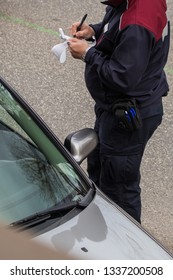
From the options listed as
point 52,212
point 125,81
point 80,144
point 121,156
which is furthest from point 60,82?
point 52,212

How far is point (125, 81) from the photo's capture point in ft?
10.1

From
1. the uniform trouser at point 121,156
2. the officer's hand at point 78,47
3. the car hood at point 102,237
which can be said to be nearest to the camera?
the car hood at point 102,237

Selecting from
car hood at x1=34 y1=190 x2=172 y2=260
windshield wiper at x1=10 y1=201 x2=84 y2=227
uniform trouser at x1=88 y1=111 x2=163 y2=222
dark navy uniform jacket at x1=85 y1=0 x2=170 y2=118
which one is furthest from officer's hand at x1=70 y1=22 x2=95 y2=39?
windshield wiper at x1=10 y1=201 x2=84 y2=227

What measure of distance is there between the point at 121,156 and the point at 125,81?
0.56 m

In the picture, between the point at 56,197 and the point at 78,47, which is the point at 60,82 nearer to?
the point at 78,47

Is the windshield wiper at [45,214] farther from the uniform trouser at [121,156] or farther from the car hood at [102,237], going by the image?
the uniform trouser at [121,156]

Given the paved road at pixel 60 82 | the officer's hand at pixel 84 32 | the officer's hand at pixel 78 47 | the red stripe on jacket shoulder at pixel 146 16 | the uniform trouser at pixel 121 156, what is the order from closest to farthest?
the red stripe on jacket shoulder at pixel 146 16 < the officer's hand at pixel 78 47 < the uniform trouser at pixel 121 156 < the officer's hand at pixel 84 32 < the paved road at pixel 60 82

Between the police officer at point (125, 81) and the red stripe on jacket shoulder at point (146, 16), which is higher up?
the red stripe on jacket shoulder at point (146, 16)

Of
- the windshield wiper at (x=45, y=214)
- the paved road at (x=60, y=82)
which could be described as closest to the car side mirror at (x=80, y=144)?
the windshield wiper at (x=45, y=214)

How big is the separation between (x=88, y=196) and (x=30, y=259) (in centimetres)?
122

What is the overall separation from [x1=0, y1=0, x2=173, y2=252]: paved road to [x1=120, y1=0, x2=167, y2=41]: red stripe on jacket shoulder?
169 centimetres

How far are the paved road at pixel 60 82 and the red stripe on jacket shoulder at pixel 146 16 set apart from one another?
1.69 m

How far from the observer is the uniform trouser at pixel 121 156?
135 inches

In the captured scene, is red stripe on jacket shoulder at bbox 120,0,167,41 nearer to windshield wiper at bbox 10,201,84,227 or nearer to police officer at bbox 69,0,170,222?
police officer at bbox 69,0,170,222
